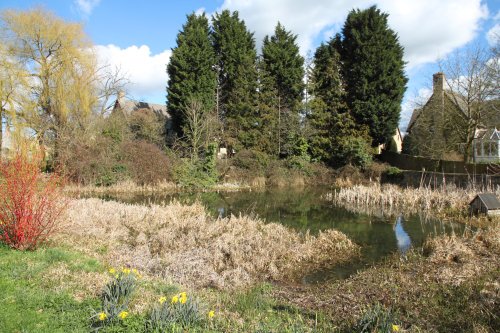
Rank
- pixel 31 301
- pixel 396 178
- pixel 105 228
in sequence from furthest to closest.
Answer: pixel 396 178 < pixel 105 228 < pixel 31 301

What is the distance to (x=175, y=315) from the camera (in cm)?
417

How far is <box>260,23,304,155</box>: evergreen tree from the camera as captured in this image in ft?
105

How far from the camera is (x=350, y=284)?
711 centimetres

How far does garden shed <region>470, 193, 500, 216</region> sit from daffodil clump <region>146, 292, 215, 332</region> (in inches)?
484

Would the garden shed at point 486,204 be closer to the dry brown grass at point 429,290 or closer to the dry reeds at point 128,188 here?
the dry brown grass at point 429,290

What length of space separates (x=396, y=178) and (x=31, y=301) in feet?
82.9

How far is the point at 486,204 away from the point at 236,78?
24.2 meters

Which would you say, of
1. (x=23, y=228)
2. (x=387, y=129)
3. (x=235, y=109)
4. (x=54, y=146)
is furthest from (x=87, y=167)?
(x=387, y=129)

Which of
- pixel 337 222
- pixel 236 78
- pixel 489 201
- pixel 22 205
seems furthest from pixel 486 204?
pixel 236 78

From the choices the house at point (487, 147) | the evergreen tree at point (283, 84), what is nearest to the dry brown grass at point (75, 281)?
the evergreen tree at point (283, 84)

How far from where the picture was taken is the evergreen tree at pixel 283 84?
3194 centimetres

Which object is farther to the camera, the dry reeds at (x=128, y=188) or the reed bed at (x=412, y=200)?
the dry reeds at (x=128, y=188)

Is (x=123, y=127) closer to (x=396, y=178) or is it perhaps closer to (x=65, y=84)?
(x=65, y=84)

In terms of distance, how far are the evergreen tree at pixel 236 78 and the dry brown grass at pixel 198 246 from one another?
19747mm
